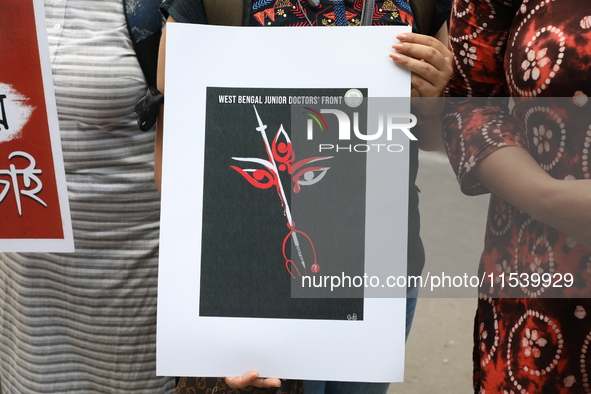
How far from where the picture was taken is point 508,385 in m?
0.94

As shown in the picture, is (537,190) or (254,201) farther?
(254,201)

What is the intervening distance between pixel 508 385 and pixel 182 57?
2.28 ft

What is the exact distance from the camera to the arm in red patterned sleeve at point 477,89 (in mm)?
935

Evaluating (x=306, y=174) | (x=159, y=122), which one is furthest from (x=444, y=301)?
(x=306, y=174)

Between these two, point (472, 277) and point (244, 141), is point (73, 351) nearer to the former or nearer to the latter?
point (244, 141)

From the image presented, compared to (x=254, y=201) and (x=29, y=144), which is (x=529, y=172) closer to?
(x=254, y=201)

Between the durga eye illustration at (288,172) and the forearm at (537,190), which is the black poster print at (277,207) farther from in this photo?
the forearm at (537,190)

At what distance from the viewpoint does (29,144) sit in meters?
1.08

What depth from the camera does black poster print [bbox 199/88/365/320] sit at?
96cm

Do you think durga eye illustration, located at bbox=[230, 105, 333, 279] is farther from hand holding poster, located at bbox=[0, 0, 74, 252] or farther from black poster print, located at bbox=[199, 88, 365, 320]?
hand holding poster, located at bbox=[0, 0, 74, 252]

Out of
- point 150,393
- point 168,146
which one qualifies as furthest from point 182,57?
point 150,393

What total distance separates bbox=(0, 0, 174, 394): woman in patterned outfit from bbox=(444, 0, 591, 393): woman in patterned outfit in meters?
0.72

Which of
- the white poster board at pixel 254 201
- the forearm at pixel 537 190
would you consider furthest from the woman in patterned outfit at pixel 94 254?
the forearm at pixel 537 190

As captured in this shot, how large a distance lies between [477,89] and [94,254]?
0.96m
